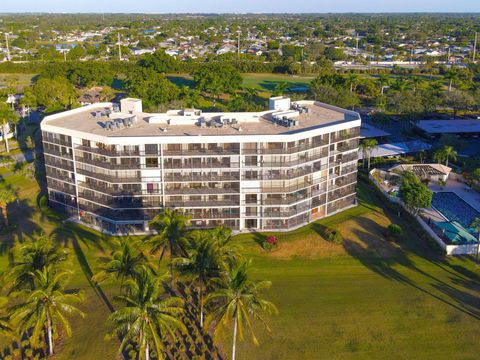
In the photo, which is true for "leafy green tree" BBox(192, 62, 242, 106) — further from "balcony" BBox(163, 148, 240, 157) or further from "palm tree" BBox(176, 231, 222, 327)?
"palm tree" BBox(176, 231, 222, 327)

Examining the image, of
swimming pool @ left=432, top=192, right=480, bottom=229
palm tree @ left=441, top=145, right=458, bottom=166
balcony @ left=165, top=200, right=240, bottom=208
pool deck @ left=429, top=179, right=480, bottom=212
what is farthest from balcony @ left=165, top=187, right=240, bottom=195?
palm tree @ left=441, top=145, right=458, bottom=166

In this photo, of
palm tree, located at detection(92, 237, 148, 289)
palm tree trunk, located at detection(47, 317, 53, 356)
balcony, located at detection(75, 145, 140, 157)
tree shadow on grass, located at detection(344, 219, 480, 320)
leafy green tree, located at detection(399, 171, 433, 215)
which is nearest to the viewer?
palm tree trunk, located at detection(47, 317, 53, 356)

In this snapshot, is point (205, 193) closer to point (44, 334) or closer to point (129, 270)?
point (129, 270)

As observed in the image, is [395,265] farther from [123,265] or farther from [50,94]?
[50,94]

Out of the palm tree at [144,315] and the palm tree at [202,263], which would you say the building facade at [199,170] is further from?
the palm tree at [144,315]

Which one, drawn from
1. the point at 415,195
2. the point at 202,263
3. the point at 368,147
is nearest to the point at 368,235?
the point at 415,195
